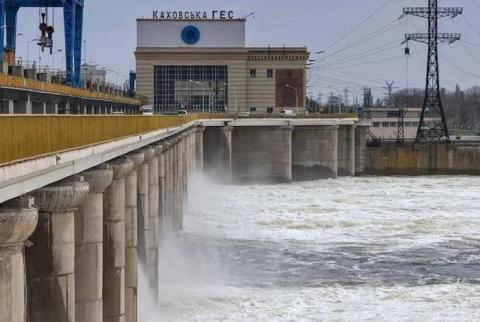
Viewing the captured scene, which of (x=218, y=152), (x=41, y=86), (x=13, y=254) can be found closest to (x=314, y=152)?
(x=218, y=152)

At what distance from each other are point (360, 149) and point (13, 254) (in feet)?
309

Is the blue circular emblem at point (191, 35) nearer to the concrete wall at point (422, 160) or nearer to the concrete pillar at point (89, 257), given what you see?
the concrete wall at point (422, 160)

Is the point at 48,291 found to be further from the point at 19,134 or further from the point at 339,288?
the point at 339,288

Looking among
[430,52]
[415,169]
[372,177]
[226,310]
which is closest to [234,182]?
[372,177]

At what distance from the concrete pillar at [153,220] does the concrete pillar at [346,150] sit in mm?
63522

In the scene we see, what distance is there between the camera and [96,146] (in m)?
19.9

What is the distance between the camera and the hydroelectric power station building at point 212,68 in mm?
129250

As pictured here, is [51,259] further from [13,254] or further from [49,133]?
[13,254]

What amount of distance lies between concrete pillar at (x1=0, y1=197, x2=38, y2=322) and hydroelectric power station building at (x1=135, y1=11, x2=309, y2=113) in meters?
116

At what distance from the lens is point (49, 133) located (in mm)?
15797

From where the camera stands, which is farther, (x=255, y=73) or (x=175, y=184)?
(x=255, y=73)

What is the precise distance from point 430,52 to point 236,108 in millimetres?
30797

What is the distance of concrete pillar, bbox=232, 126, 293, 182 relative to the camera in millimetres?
92500

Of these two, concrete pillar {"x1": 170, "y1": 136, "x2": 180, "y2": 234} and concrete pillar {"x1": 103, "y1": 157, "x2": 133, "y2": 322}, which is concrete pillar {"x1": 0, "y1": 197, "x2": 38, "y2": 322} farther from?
concrete pillar {"x1": 170, "y1": 136, "x2": 180, "y2": 234}
